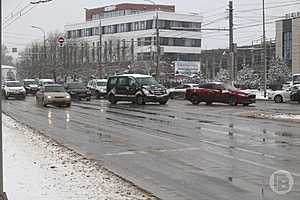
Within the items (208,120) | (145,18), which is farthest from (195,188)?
(145,18)

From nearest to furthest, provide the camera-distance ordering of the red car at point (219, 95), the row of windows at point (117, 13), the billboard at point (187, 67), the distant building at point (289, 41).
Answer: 1. the red car at point (219, 95)
2. the distant building at point (289, 41)
3. the billboard at point (187, 67)
4. the row of windows at point (117, 13)

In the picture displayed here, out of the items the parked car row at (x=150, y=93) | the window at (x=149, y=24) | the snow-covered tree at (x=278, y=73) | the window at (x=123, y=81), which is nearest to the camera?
the parked car row at (x=150, y=93)

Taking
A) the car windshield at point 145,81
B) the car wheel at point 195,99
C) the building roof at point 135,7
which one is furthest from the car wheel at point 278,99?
the building roof at point 135,7

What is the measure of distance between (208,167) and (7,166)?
3.80m

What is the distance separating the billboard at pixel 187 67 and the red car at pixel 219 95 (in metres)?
72.2

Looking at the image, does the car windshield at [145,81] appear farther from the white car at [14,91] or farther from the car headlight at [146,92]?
the white car at [14,91]

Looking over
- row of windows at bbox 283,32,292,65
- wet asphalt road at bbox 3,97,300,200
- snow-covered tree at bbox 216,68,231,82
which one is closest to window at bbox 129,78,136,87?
wet asphalt road at bbox 3,97,300,200

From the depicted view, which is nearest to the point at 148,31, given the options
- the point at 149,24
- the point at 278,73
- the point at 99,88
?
the point at 149,24

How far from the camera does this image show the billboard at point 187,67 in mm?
113344

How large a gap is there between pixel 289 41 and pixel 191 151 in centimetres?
10138

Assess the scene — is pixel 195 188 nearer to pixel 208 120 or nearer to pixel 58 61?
pixel 208 120

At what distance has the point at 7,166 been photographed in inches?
418

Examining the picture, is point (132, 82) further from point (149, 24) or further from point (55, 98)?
point (149, 24)

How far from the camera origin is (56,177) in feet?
31.6
